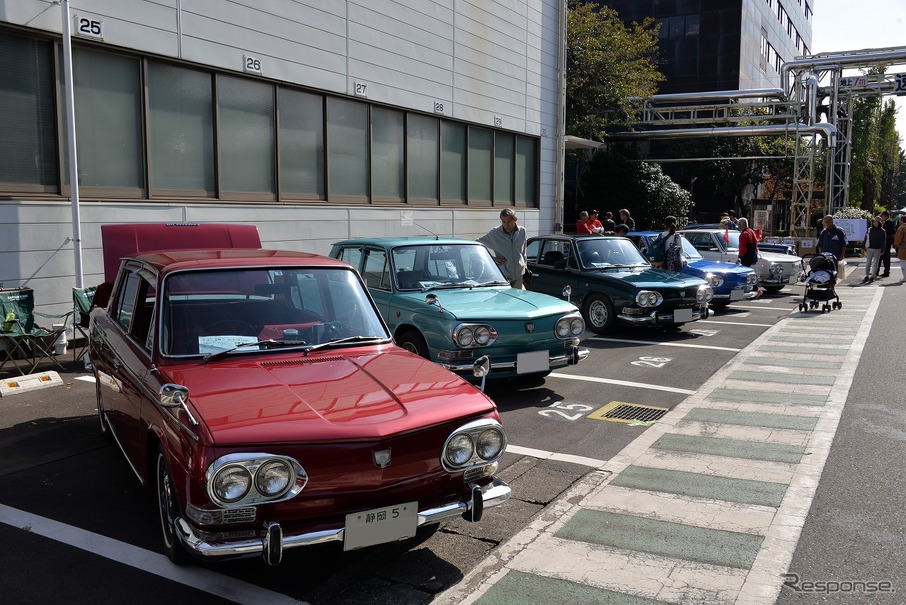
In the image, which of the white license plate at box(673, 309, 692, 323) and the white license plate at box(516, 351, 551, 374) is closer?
the white license plate at box(516, 351, 551, 374)

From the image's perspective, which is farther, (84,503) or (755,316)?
(755,316)

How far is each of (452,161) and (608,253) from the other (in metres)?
7.02

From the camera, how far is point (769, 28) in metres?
47.4

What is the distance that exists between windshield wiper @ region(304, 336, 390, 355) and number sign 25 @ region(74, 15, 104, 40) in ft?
24.7

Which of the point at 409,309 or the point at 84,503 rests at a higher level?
the point at 409,309

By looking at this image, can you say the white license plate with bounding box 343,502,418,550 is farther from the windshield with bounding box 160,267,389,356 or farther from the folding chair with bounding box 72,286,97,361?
the folding chair with bounding box 72,286,97,361

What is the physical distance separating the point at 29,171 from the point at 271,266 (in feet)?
Answer: 21.4

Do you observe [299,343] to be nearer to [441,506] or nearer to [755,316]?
[441,506]

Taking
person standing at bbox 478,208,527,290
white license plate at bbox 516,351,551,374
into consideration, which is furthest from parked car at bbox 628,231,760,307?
white license plate at bbox 516,351,551,374

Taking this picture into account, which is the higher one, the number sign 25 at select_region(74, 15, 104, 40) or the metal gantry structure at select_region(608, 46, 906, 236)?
the metal gantry structure at select_region(608, 46, 906, 236)

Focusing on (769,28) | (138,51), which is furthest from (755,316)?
(769,28)

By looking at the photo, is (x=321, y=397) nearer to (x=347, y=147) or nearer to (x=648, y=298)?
(x=648, y=298)

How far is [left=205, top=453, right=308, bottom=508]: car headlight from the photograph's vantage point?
3320 millimetres

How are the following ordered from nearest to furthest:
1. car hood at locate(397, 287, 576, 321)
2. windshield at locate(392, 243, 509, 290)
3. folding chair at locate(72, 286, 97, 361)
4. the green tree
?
car hood at locate(397, 287, 576, 321)
windshield at locate(392, 243, 509, 290)
folding chair at locate(72, 286, 97, 361)
the green tree
